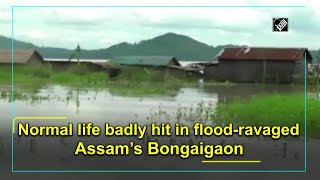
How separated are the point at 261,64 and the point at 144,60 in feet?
24.8

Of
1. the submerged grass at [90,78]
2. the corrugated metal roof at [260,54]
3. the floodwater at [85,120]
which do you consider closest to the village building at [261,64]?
the corrugated metal roof at [260,54]

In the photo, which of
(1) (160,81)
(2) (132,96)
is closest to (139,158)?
(2) (132,96)

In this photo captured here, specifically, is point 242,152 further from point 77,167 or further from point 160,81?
point 160,81

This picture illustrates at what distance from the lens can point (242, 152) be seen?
7586 mm

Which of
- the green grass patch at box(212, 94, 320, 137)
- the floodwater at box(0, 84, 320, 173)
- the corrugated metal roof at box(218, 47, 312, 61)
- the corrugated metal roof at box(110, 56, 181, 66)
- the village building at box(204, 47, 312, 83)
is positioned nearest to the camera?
the floodwater at box(0, 84, 320, 173)

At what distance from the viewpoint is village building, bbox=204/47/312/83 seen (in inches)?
1061

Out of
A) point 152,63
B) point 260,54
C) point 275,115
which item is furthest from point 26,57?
point 275,115

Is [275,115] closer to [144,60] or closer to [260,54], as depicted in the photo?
[144,60]

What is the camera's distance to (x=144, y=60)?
2284cm

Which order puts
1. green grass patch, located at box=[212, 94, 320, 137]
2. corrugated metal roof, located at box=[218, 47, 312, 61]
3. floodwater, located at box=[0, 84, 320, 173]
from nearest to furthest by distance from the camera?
1. floodwater, located at box=[0, 84, 320, 173]
2. green grass patch, located at box=[212, 94, 320, 137]
3. corrugated metal roof, located at box=[218, 47, 312, 61]

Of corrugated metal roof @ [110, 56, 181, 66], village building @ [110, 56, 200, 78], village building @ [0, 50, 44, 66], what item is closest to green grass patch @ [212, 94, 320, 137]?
corrugated metal roof @ [110, 56, 181, 66]

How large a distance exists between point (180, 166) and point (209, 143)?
134 cm

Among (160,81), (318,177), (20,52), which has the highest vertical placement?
(20,52)

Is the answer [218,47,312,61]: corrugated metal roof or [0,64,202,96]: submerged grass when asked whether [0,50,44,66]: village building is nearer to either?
[0,64,202,96]: submerged grass
